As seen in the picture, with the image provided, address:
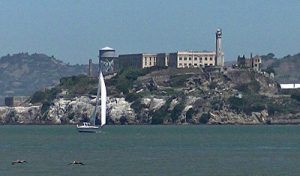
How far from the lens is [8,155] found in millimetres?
106875

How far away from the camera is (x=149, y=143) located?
5359 inches

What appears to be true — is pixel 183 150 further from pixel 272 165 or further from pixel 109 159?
pixel 272 165

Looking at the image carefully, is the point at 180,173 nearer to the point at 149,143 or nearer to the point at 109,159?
the point at 109,159

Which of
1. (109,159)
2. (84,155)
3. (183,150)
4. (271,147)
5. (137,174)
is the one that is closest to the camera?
(137,174)

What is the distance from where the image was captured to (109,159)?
99500 millimetres

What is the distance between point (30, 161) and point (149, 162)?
899 centimetres

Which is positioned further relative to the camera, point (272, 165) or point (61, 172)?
point (272, 165)

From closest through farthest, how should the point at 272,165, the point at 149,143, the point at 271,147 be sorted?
the point at 272,165 < the point at 271,147 < the point at 149,143

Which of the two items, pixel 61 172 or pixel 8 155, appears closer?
pixel 61 172

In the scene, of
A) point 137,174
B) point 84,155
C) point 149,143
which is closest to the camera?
point 137,174

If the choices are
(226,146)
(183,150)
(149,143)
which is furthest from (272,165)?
(149,143)

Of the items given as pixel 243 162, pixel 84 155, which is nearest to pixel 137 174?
pixel 243 162

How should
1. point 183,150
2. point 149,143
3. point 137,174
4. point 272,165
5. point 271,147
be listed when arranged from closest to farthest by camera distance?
point 137,174 < point 272,165 < point 183,150 < point 271,147 < point 149,143

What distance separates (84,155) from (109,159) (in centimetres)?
695
